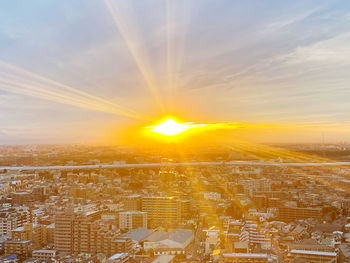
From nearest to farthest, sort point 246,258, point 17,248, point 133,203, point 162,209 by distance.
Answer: point 246,258 < point 17,248 < point 162,209 < point 133,203

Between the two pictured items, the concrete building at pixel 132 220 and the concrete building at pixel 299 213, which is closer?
the concrete building at pixel 132 220

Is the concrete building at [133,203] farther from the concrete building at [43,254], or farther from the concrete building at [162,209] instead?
the concrete building at [43,254]

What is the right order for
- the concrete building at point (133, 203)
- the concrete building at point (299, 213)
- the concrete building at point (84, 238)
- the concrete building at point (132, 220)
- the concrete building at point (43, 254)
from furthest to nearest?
1. the concrete building at point (133, 203)
2. the concrete building at point (299, 213)
3. the concrete building at point (132, 220)
4. the concrete building at point (84, 238)
5. the concrete building at point (43, 254)

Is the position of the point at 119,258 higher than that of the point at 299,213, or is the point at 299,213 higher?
the point at 299,213

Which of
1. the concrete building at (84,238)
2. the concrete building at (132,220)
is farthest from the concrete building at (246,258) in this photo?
the concrete building at (132,220)

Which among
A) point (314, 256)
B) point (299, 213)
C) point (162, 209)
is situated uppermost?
point (162, 209)

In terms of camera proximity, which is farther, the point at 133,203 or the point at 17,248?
the point at 133,203

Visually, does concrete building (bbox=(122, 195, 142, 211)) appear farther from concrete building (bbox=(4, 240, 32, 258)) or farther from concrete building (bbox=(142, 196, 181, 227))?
concrete building (bbox=(4, 240, 32, 258))

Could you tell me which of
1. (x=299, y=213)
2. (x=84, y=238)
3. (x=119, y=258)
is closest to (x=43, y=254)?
(x=84, y=238)

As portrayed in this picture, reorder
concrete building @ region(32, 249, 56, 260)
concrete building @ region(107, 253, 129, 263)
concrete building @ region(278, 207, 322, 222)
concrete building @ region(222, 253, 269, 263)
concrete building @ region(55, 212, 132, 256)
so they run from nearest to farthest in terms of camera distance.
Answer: concrete building @ region(222, 253, 269, 263)
concrete building @ region(107, 253, 129, 263)
concrete building @ region(32, 249, 56, 260)
concrete building @ region(55, 212, 132, 256)
concrete building @ region(278, 207, 322, 222)

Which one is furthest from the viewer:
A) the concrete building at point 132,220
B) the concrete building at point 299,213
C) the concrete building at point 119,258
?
the concrete building at point 299,213

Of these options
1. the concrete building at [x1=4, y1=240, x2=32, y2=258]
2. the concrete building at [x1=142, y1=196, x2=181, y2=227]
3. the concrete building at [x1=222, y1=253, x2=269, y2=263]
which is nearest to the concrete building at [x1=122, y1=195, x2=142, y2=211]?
the concrete building at [x1=142, y1=196, x2=181, y2=227]

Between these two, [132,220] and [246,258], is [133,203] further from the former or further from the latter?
[246,258]
